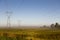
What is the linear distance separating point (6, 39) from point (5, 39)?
0.12 m

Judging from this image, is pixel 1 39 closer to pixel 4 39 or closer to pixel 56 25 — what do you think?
pixel 4 39

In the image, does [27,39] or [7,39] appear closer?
[7,39]

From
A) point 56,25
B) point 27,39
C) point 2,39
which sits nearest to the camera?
point 2,39

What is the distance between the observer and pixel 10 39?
17.5 metres

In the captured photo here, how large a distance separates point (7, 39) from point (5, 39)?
0.84ft

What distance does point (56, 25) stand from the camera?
133m

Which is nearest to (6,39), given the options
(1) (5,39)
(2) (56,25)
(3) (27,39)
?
(1) (5,39)

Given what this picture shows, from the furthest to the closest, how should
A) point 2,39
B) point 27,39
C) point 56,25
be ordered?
point 56,25 → point 27,39 → point 2,39

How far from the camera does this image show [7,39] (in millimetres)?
17438

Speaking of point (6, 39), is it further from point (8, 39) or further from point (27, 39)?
point (27, 39)

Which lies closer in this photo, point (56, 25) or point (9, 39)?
point (9, 39)

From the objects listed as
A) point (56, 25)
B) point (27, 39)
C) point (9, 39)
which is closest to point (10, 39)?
point (9, 39)

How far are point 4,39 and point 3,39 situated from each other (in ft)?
0.45

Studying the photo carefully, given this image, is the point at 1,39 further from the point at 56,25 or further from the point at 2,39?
the point at 56,25
